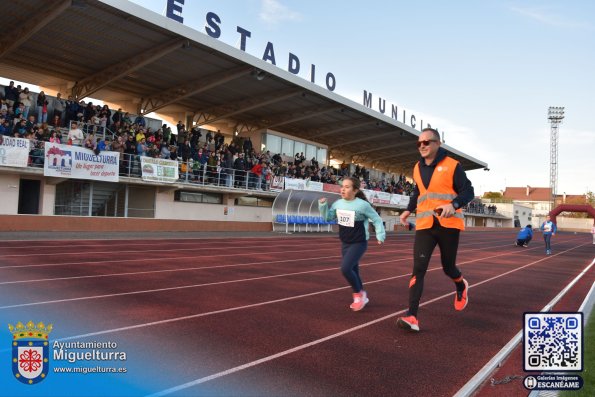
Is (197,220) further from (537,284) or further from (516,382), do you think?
(516,382)

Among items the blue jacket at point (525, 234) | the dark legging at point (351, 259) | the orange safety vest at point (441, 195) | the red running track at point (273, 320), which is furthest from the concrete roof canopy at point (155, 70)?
the orange safety vest at point (441, 195)

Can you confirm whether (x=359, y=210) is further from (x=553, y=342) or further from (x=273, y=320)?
(x=553, y=342)

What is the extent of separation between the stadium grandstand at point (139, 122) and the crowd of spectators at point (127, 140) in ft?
0.27

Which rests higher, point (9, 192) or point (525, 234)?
point (9, 192)

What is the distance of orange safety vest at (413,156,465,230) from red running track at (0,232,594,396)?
1341mm

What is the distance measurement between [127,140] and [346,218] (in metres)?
18.8

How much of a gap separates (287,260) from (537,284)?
21.8 feet

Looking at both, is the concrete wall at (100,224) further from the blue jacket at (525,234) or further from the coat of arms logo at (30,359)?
the blue jacket at (525,234)

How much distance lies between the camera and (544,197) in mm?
133250

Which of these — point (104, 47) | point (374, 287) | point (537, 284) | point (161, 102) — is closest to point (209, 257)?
point (374, 287)

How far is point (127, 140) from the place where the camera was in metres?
22.3

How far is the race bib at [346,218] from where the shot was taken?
6.21 meters

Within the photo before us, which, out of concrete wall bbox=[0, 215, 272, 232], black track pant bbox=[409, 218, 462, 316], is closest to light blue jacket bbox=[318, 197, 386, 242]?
black track pant bbox=[409, 218, 462, 316]

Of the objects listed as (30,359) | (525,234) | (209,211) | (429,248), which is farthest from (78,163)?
(525,234)
